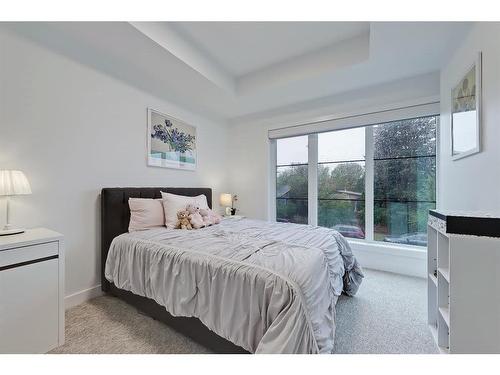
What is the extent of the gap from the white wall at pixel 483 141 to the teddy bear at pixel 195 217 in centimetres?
233

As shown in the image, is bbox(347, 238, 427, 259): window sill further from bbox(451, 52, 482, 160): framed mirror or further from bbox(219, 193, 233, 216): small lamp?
bbox(219, 193, 233, 216): small lamp

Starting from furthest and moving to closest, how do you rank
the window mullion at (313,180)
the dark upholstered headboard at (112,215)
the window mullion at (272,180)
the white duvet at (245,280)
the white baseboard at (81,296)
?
1. the window mullion at (272,180)
2. the window mullion at (313,180)
3. the dark upholstered headboard at (112,215)
4. the white baseboard at (81,296)
5. the white duvet at (245,280)

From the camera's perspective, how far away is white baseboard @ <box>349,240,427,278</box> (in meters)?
2.60

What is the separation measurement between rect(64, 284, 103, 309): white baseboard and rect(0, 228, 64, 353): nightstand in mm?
595

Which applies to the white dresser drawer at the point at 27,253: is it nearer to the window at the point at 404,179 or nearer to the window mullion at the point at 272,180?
the window mullion at the point at 272,180

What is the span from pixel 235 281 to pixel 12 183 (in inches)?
66.8

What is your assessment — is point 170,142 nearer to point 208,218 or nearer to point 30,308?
point 208,218

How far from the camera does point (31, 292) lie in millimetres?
1367

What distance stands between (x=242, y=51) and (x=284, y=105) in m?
1.21

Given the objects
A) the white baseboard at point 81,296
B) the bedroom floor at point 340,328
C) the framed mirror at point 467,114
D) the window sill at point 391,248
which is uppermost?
the framed mirror at point 467,114

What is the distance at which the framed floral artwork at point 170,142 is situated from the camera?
2.71 m

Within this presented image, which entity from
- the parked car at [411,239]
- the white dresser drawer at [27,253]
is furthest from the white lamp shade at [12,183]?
the parked car at [411,239]

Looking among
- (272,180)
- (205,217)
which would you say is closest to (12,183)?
(205,217)
